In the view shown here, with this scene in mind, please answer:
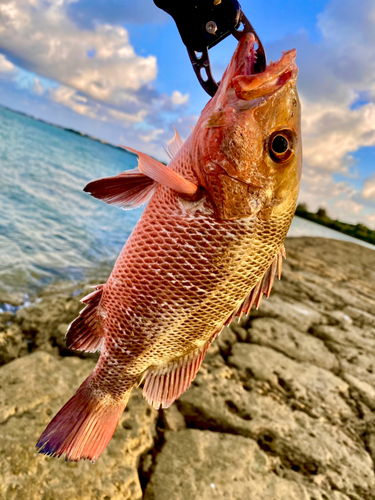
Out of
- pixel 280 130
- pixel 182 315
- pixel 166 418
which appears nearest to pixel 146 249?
pixel 182 315

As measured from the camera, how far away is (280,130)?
1.36 meters

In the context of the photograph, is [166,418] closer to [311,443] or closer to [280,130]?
[311,443]

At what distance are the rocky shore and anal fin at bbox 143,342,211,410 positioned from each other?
1.00m

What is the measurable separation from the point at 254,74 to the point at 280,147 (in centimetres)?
31

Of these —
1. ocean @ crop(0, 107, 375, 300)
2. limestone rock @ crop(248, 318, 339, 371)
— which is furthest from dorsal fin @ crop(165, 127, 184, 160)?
ocean @ crop(0, 107, 375, 300)

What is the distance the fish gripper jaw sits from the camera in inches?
50.6

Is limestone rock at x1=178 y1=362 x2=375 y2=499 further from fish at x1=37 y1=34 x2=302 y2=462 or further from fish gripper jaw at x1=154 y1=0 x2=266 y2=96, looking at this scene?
fish gripper jaw at x1=154 y1=0 x2=266 y2=96

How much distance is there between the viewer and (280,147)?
136 centimetres

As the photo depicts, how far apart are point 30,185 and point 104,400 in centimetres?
1201

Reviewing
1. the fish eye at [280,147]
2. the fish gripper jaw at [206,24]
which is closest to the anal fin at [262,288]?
the fish eye at [280,147]

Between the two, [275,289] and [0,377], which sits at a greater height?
[275,289]

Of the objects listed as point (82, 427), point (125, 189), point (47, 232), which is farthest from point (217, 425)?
point (47, 232)

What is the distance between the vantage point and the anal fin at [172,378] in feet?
5.67

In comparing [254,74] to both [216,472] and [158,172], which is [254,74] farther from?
[216,472]
